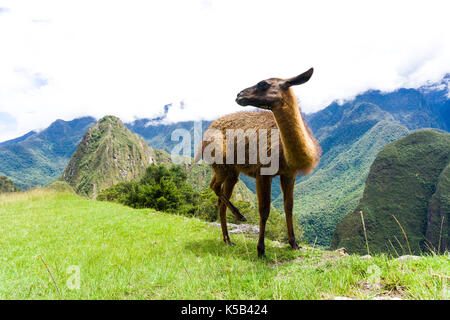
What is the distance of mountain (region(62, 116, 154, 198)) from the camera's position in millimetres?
163375

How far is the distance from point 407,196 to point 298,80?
436 ft

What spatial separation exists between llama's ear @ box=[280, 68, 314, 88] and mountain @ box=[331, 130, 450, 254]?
82265 mm

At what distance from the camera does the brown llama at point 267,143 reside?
13.2 feet

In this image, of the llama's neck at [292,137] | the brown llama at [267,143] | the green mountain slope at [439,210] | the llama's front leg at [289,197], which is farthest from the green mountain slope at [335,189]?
the llama's neck at [292,137]

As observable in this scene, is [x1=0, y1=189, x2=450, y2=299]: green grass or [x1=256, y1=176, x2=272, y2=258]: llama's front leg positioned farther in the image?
[x1=256, y1=176, x2=272, y2=258]: llama's front leg

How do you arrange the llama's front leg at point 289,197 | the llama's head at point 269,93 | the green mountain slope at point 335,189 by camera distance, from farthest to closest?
the green mountain slope at point 335,189, the llama's front leg at point 289,197, the llama's head at point 269,93

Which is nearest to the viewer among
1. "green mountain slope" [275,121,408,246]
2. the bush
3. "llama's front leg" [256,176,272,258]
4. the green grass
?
the green grass

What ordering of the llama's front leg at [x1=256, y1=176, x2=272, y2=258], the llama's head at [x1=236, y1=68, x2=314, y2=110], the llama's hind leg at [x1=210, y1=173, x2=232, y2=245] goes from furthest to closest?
the llama's hind leg at [x1=210, y1=173, x2=232, y2=245], the llama's front leg at [x1=256, y1=176, x2=272, y2=258], the llama's head at [x1=236, y1=68, x2=314, y2=110]

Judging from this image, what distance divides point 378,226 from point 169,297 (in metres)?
106

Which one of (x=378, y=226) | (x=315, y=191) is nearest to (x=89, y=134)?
(x=315, y=191)
